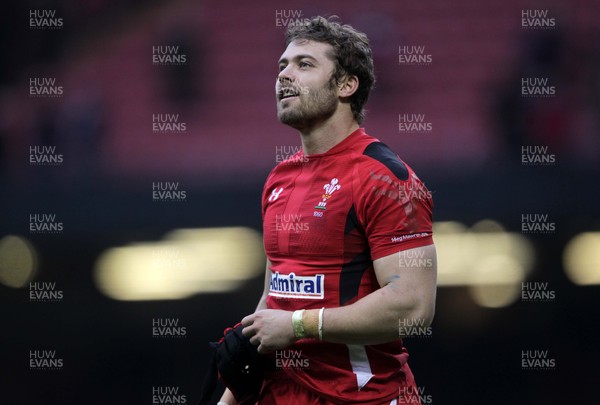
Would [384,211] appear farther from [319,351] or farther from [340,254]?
[319,351]

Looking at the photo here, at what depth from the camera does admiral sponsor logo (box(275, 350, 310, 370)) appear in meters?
2.76

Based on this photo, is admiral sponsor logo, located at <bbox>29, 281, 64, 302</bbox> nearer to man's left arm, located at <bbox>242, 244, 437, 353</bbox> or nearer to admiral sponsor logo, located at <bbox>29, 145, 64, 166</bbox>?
admiral sponsor logo, located at <bbox>29, 145, 64, 166</bbox>

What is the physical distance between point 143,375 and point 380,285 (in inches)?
143

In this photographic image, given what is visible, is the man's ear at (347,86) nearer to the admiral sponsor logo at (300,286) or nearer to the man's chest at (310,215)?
the man's chest at (310,215)

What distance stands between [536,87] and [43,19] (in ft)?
13.0

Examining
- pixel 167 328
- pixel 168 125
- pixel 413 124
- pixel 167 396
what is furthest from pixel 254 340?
pixel 413 124

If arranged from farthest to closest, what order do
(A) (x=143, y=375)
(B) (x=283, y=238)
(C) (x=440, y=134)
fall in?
(C) (x=440, y=134), (A) (x=143, y=375), (B) (x=283, y=238)

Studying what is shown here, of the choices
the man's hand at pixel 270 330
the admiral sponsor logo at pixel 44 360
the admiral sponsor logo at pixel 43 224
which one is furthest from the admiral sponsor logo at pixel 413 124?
the man's hand at pixel 270 330

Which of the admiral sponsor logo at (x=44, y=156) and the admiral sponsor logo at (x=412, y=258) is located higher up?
the admiral sponsor logo at (x=44, y=156)

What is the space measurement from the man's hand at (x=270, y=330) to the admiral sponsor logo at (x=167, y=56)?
435 centimetres

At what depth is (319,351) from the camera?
274 cm

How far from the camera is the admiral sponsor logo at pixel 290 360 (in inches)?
109

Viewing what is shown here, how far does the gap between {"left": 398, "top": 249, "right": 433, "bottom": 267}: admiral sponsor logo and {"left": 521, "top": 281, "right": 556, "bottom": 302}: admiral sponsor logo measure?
357 centimetres

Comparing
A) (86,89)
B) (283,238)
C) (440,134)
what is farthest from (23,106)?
(283,238)
